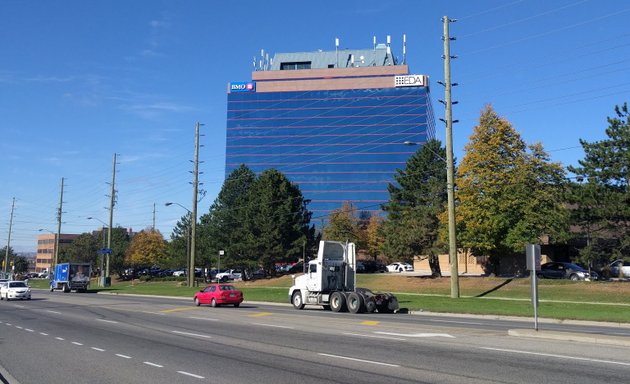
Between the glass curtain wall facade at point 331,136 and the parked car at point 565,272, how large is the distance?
10155cm

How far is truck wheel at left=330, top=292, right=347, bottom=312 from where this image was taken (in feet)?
90.1

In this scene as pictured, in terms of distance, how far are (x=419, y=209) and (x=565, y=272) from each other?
13.0 m

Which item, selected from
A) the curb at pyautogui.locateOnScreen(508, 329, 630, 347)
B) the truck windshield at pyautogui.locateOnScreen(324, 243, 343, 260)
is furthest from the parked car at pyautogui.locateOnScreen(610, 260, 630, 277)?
the curb at pyautogui.locateOnScreen(508, 329, 630, 347)

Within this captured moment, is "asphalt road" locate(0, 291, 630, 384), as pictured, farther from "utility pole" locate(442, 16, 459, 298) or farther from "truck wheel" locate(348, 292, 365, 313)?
"utility pole" locate(442, 16, 459, 298)

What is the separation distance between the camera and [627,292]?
33188 mm

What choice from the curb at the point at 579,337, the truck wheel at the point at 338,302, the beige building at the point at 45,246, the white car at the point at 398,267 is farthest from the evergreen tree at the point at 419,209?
the beige building at the point at 45,246

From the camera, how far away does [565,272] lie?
4344 cm

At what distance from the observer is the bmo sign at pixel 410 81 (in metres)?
150

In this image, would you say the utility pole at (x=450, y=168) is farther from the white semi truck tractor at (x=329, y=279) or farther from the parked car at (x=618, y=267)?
the parked car at (x=618, y=267)

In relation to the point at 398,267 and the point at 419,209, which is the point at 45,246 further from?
the point at 419,209

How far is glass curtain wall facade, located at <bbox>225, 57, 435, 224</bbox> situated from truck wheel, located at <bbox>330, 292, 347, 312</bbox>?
11928 centimetres

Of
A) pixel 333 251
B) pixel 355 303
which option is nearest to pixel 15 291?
pixel 333 251

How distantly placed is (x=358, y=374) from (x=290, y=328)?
8.86 m

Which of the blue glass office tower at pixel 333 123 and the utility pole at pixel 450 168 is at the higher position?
the blue glass office tower at pixel 333 123
